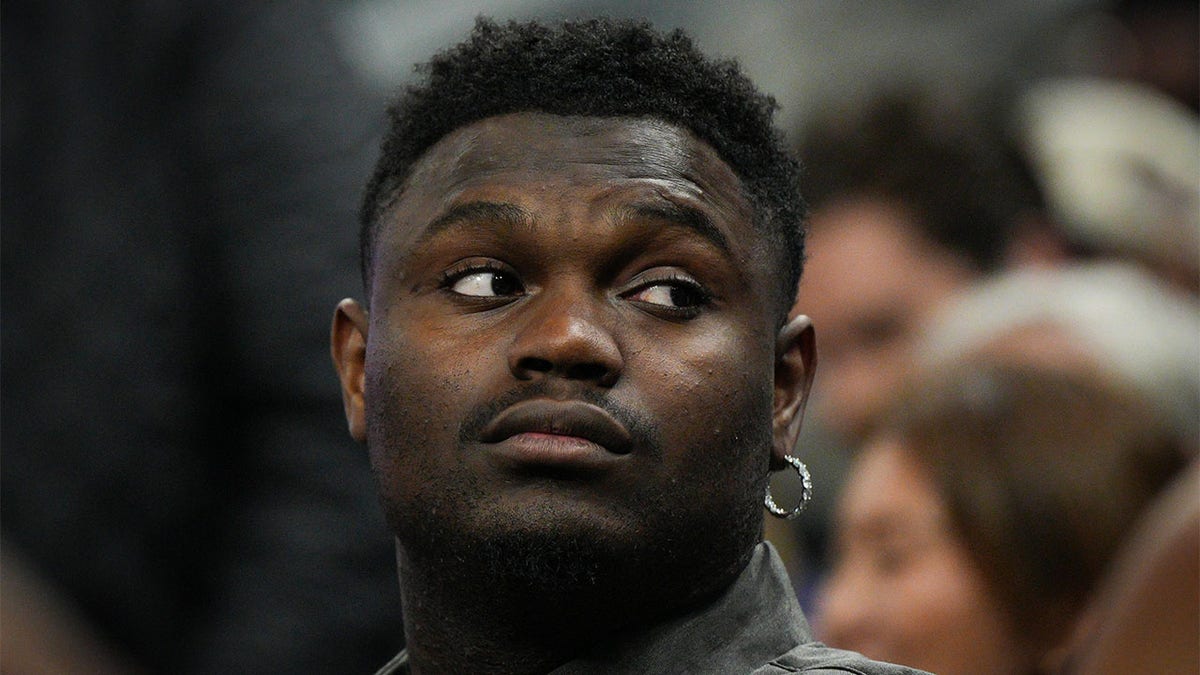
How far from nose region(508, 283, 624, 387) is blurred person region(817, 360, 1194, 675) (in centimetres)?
196

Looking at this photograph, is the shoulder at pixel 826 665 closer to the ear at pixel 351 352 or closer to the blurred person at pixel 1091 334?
the ear at pixel 351 352

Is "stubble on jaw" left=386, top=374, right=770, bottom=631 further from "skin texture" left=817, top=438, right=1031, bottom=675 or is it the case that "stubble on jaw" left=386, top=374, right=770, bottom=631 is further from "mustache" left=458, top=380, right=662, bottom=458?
"skin texture" left=817, top=438, right=1031, bottom=675

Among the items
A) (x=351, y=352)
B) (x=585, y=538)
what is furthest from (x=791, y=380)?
(x=351, y=352)

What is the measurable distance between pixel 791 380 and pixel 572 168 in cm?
60

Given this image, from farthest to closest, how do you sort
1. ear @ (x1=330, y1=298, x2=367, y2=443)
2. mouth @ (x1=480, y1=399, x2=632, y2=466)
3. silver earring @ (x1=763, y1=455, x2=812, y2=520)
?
ear @ (x1=330, y1=298, x2=367, y2=443), silver earring @ (x1=763, y1=455, x2=812, y2=520), mouth @ (x1=480, y1=399, x2=632, y2=466)

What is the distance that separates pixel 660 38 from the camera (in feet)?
10.5

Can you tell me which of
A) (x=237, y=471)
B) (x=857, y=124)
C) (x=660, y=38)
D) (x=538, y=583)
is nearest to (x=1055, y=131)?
(x=857, y=124)

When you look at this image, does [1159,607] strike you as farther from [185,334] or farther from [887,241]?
[887,241]

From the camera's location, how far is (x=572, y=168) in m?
3.00

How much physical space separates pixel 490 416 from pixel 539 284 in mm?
233

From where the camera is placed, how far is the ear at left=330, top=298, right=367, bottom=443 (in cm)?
335

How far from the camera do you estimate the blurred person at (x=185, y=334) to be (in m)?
4.76

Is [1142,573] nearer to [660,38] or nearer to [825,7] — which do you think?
[660,38]

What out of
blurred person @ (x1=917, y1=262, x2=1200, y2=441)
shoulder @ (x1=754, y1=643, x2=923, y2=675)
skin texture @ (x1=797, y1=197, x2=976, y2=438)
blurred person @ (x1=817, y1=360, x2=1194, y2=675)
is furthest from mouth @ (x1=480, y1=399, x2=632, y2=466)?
skin texture @ (x1=797, y1=197, x2=976, y2=438)
